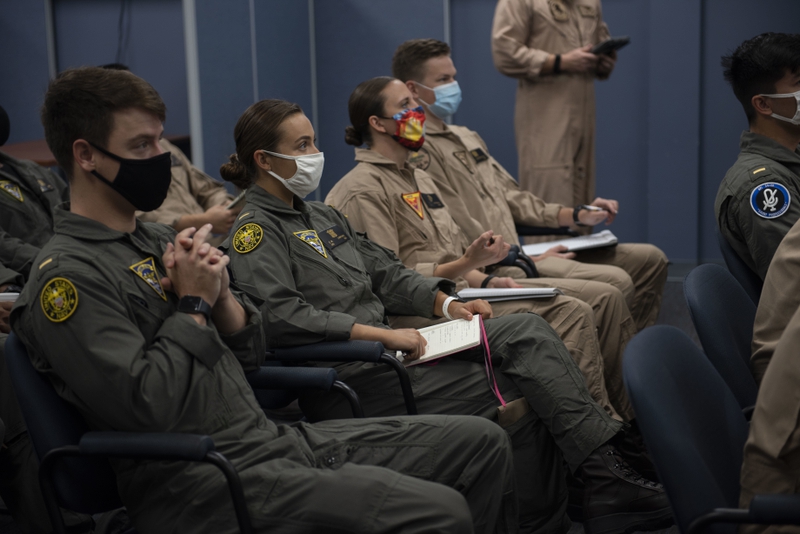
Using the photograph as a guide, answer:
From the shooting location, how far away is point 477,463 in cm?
161

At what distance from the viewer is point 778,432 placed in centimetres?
115

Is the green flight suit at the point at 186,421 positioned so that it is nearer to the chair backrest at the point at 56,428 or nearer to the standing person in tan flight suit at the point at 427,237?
the chair backrest at the point at 56,428

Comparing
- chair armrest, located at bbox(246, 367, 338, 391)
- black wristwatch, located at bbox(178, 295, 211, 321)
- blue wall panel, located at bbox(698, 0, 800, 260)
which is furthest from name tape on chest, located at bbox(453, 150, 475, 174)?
blue wall panel, located at bbox(698, 0, 800, 260)

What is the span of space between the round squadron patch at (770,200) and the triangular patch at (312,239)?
118 cm

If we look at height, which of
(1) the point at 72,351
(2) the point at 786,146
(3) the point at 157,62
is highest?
(3) the point at 157,62

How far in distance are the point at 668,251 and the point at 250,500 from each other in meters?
Result: 4.33

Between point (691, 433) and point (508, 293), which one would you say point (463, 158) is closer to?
point (508, 293)

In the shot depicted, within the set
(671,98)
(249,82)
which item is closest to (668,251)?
(671,98)

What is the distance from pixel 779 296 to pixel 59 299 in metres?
1.28

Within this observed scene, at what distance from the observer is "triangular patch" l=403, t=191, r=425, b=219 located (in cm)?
270

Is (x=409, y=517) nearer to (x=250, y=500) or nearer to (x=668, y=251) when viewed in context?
(x=250, y=500)

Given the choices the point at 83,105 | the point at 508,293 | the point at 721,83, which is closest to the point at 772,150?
the point at 508,293

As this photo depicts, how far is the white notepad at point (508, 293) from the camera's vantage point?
2428 millimetres

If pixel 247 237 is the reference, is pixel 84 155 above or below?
above
